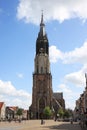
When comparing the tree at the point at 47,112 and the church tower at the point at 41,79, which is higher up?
the church tower at the point at 41,79

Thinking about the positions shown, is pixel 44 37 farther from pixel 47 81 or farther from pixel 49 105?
pixel 49 105

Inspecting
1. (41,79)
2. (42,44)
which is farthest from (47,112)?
(42,44)

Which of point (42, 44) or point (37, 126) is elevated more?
point (42, 44)

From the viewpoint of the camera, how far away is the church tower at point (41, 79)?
6152 inches

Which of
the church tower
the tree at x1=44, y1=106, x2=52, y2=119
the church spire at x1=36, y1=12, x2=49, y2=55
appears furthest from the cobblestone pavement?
the church spire at x1=36, y1=12, x2=49, y2=55

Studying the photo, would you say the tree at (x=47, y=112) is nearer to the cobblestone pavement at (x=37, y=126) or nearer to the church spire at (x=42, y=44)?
the church spire at (x=42, y=44)

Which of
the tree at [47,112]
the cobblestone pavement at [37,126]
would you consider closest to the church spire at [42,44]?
the tree at [47,112]

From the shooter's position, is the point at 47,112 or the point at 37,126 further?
the point at 47,112

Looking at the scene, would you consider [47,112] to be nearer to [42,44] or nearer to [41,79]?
[41,79]

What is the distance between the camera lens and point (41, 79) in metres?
160

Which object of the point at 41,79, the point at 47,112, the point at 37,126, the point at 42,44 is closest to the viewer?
the point at 37,126

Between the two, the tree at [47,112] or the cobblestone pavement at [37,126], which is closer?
the cobblestone pavement at [37,126]

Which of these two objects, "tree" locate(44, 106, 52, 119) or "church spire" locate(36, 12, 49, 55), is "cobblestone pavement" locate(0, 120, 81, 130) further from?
"church spire" locate(36, 12, 49, 55)

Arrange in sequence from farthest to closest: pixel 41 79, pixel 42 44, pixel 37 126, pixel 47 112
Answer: pixel 42 44
pixel 41 79
pixel 47 112
pixel 37 126
